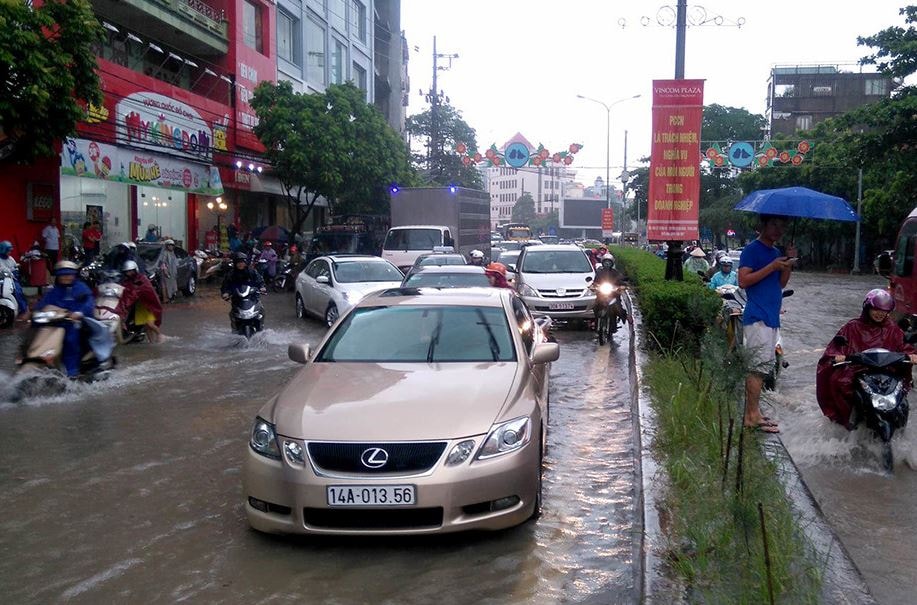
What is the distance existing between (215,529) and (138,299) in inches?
356

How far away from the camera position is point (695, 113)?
13094 millimetres

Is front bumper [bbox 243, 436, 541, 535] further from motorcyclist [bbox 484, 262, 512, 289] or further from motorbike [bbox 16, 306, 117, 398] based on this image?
motorcyclist [bbox 484, 262, 512, 289]

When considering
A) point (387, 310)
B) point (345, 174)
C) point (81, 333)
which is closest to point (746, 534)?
point (387, 310)

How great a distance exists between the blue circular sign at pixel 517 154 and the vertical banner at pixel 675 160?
15.5 meters

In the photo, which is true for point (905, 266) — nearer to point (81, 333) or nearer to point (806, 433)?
point (806, 433)

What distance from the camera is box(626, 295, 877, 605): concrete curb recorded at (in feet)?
13.4

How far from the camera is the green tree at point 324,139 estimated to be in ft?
99.2

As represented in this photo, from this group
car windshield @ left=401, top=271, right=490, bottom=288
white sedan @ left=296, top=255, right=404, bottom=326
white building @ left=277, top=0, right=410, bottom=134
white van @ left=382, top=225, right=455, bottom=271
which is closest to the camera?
car windshield @ left=401, top=271, right=490, bottom=288

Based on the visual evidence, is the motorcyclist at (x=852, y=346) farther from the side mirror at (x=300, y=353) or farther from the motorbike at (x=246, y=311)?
the motorbike at (x=246, y=311)

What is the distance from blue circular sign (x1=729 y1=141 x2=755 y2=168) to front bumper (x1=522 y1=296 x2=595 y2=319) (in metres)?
16.2

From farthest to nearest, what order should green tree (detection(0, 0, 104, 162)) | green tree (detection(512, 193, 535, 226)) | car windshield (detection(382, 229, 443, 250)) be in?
1. green tree (detection(512, 193, 535, 226))
2. car windshield (detection(382, 229, 443, 250))
3. green tree (detection(0, 0, 104, 162))

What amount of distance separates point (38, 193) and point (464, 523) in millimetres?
20006

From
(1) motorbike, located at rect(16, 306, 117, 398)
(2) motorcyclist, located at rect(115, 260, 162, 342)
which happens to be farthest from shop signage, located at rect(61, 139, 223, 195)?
(1) motorbike, located at rect(16, 306, 117, 398)

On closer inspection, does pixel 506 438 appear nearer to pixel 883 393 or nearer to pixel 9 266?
pixel 883 393
